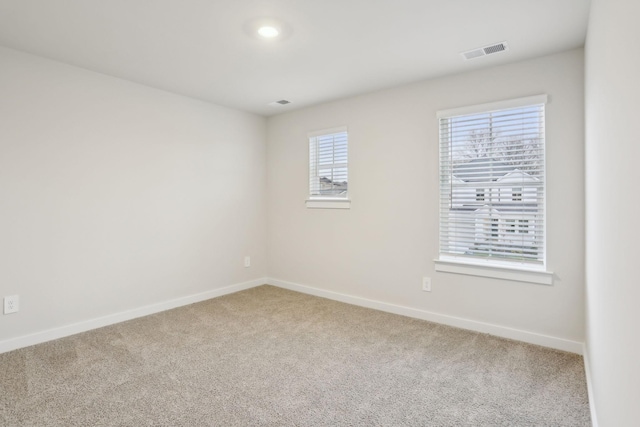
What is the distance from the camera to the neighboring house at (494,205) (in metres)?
2.92

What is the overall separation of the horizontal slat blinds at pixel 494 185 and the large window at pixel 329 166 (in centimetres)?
119

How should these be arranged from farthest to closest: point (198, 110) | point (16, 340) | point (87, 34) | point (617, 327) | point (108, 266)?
point (198, 110) → point (108, 266) → point (16, 340) → point (87, 34) → point (617, 327)

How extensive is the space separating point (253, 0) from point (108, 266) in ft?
8.95

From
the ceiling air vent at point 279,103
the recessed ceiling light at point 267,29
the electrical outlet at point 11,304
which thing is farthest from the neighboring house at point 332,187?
the electrical outlet at point 11,304

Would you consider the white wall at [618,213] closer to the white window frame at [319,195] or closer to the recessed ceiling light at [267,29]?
the recessed ceiling light at [267,29]

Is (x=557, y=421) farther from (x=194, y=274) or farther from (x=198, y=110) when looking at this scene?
(x=198, y=110)

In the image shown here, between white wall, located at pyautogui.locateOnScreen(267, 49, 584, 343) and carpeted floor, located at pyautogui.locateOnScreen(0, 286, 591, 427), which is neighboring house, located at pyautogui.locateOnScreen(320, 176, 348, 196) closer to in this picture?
white wall, located at pyautogui.locateOnScreen(267, 49, 584, 343)

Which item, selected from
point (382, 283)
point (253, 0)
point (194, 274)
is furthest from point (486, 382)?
point (194, 274)

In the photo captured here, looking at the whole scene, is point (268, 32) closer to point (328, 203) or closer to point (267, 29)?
point (267, 29)

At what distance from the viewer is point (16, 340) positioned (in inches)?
110

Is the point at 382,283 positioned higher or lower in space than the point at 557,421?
higher

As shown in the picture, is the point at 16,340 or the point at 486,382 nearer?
the point at 486,382

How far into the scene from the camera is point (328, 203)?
4.27 meters

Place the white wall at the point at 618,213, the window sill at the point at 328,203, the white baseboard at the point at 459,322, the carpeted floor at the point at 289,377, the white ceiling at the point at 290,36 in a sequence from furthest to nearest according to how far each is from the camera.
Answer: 1. the window sill at the point at 328,203
2. the white baseboard at the point at 459,322
3. the white ceiling at the point at 290,36
4. the carpeted floor at the point at 289,377
5. the white wall at the point at 618,213
